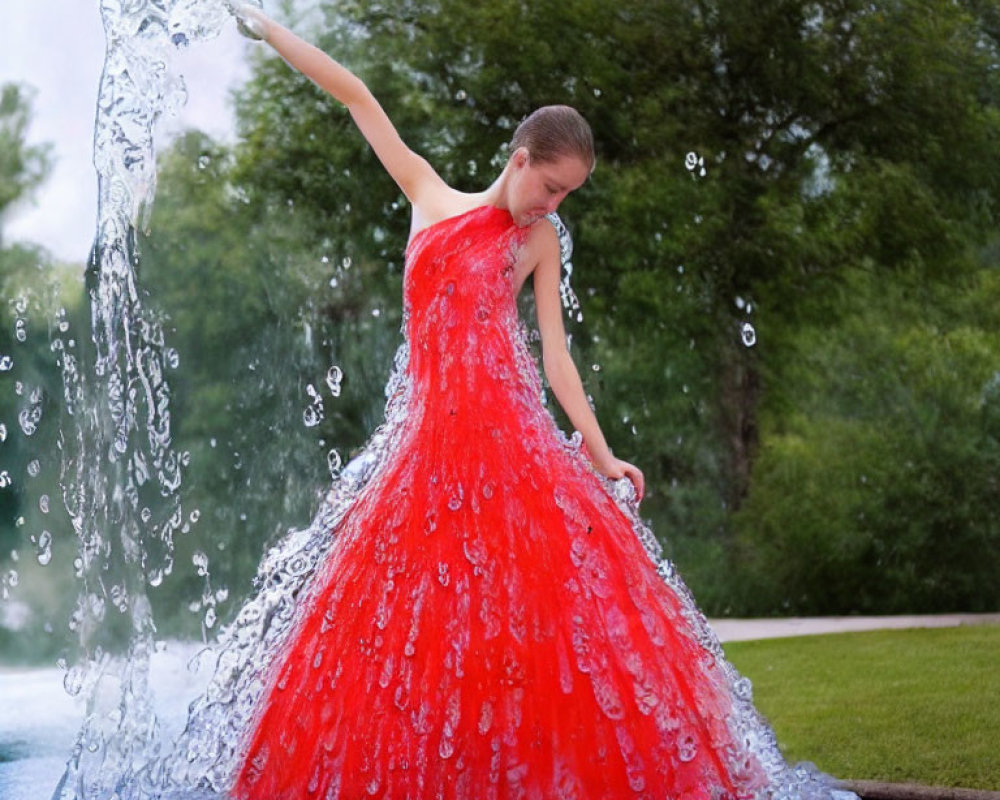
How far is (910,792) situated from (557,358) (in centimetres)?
140

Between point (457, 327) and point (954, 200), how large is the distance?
260 inches

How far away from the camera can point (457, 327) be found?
2605 mm

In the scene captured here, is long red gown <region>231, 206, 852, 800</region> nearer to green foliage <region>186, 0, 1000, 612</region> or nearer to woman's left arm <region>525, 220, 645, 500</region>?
woman's left arm <region>525, 220, 645, 500</region>

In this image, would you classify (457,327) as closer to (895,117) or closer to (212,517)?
(212,517)

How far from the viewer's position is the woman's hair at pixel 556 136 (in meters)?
2.52

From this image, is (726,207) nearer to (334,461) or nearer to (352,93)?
(334,461)

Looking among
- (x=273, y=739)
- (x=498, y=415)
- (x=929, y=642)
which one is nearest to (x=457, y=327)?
(x=498, y=415)

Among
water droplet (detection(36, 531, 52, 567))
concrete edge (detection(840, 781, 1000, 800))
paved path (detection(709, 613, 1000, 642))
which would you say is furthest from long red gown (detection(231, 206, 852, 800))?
water droplet (detection(36, 531, 52, 567))

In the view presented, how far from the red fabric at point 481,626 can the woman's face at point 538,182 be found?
0.06 meters

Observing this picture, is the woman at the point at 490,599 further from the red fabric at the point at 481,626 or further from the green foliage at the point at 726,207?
the green foliage at the point at 726,207

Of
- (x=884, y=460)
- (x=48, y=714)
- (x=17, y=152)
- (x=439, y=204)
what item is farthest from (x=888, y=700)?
(x=17, y=152)

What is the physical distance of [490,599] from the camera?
2451mm

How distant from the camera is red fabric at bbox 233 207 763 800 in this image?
2.38 m

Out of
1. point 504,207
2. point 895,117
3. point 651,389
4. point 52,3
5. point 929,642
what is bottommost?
point 929,642
